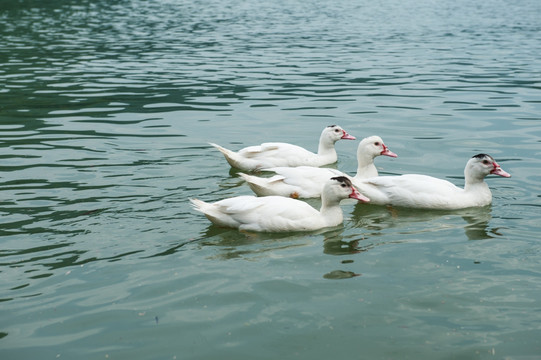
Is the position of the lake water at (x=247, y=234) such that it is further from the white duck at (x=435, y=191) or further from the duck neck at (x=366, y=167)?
the duck neck at (x=366, y=167)

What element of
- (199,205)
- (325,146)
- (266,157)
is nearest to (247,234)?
(199,205)

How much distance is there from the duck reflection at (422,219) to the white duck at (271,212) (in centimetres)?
76

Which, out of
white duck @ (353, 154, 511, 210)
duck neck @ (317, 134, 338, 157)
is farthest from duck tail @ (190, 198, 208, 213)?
duck neck @ (317, 134, 338, 157)

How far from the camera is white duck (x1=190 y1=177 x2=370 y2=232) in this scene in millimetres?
10047

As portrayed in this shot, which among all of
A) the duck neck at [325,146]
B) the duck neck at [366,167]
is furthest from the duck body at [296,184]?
the duck neck at [325,146]

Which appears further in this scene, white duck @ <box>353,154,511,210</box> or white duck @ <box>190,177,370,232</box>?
white duck @ <box>353,154,511,210</box>

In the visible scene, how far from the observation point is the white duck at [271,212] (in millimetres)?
10047

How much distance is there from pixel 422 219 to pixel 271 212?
2431 millimetres

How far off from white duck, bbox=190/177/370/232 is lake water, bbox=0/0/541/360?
0.58 feet

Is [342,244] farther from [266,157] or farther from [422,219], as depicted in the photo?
[266,157]

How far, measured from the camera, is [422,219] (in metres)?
11.1

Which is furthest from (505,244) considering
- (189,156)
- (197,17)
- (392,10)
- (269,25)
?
(392,10)

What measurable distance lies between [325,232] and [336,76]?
1467 cm

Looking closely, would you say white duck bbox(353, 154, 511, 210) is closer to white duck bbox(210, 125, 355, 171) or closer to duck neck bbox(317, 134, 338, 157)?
white duck bbox(210, 125, 355, 171)
